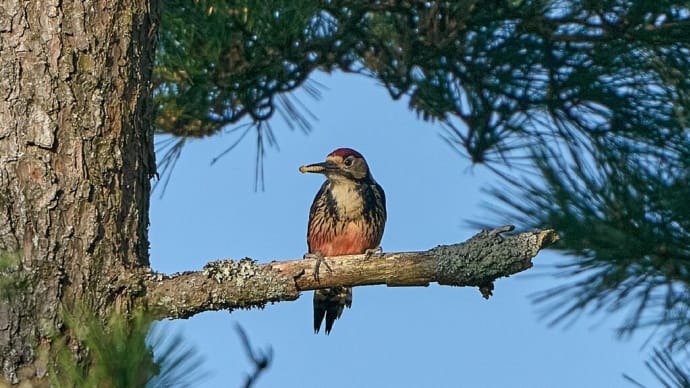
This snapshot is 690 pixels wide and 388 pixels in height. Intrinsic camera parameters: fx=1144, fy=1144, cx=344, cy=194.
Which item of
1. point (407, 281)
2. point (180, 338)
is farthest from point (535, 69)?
point (180, 338)

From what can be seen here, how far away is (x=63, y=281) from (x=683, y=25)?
2190mm

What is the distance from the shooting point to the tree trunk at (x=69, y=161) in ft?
8.09

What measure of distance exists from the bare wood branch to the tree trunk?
0.12 m

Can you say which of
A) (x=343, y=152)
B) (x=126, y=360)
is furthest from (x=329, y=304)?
(x=126, y=360)

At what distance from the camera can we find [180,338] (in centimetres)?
147

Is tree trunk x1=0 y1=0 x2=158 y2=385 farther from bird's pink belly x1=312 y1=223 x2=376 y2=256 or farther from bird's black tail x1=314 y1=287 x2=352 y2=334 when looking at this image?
bird's black tail x1=314 y1=287 x2=352 y2=334

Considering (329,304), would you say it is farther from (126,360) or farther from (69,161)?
(126,360)

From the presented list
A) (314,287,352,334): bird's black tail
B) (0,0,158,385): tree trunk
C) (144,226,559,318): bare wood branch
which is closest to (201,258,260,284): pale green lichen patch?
(144,226,559,318): bare wood branch

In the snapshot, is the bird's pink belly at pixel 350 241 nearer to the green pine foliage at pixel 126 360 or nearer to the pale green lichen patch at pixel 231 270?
the pale green lichen patch at pixel 231 270

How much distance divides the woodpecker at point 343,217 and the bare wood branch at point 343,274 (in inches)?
75.2

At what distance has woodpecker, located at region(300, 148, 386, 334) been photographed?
453cm

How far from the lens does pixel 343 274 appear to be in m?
2.49

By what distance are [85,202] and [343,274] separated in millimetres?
599

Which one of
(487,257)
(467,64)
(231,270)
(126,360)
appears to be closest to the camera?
(126,360)
